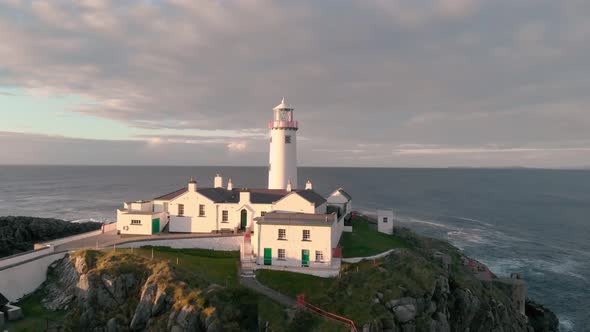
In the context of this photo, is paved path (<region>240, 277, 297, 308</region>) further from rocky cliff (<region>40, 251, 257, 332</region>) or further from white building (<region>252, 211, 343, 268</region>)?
white building (<region>252, 211, 343, 268</region>)

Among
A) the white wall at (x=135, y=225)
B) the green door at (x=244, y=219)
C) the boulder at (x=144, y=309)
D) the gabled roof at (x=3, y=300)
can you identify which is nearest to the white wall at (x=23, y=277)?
the gabled roof at (x=3, y=300)

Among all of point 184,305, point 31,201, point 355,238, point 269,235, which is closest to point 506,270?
point 355,238

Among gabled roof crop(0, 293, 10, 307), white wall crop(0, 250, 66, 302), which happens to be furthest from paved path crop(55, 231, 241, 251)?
gabled roof crop(0, 293, 10, 307)

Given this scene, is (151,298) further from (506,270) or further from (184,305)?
(506,270)

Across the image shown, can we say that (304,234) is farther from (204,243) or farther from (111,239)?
(111,239)

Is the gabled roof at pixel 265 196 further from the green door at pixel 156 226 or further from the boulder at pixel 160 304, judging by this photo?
the boulder at pixel 160 304
